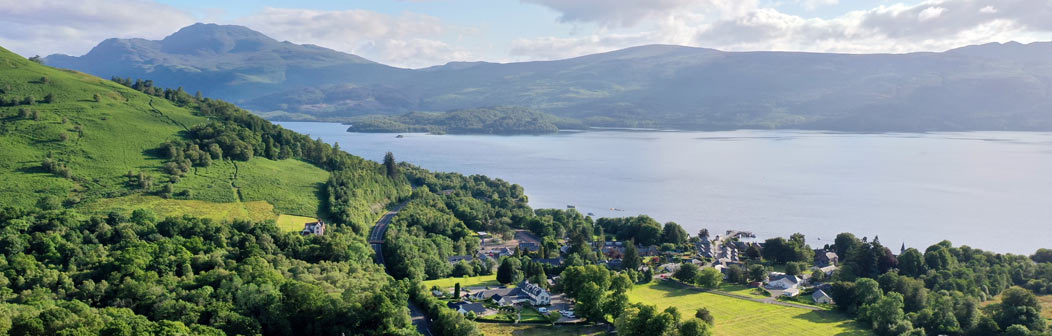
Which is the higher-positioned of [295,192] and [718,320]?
[295,192]

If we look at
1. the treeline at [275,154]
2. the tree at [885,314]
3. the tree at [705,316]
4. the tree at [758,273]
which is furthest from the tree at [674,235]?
the treeline at [275,154]

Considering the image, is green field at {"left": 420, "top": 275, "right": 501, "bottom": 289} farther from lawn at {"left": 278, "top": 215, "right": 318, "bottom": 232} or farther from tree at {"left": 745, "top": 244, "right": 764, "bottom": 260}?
tree at {"left": 745, "top": 244, "right": 764, "bottom": 260}

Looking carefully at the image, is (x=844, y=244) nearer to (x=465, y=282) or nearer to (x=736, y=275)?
(x=736, y=275)

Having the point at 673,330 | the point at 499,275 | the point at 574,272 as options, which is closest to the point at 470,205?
the point at 499,275

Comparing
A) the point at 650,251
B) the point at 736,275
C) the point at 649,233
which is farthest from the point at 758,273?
the point at 649,233

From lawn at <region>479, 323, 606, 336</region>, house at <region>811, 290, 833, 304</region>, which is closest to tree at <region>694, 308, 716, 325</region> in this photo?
lawn at <region>479, 323, 606, 336</region>

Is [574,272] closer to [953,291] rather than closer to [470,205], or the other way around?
[953,291]
